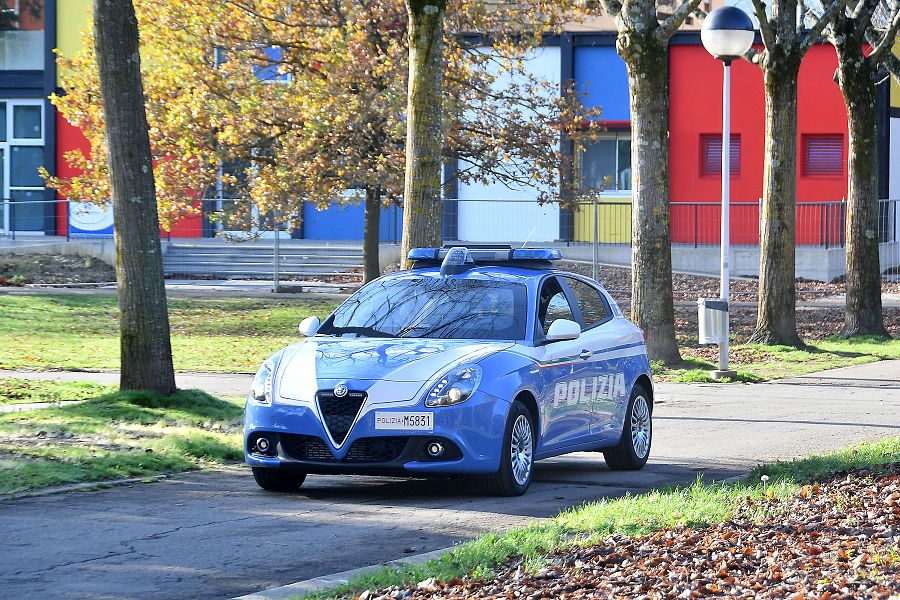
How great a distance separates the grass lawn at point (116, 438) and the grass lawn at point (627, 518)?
11.7 feet

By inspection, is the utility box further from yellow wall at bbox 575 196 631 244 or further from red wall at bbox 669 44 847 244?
red wall at bbox 669 44 847 244

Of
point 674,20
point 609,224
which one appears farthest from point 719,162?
point 674,20

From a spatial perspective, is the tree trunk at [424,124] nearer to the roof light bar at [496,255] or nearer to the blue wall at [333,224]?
the roof light bar at [496,255]

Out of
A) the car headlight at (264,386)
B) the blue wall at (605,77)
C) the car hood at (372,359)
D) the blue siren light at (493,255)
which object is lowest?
the car headlight at (264,386)

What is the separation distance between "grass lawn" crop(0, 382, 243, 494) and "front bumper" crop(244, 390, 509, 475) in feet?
5.73

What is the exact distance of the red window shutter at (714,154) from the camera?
41031 millimetres

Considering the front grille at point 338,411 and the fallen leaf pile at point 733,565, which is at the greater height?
the front grille at point 338,411

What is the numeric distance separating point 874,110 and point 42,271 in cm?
1942

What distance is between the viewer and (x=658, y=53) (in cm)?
1962

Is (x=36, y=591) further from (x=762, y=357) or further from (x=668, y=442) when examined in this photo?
(x=762, y=357)

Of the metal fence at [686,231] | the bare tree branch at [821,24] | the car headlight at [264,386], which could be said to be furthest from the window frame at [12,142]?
the car headlight at [264,386]

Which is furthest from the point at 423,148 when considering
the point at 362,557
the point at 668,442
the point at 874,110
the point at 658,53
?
the point at 874,110

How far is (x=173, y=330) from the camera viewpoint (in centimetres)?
2705

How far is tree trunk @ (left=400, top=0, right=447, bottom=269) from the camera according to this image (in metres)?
15.2
